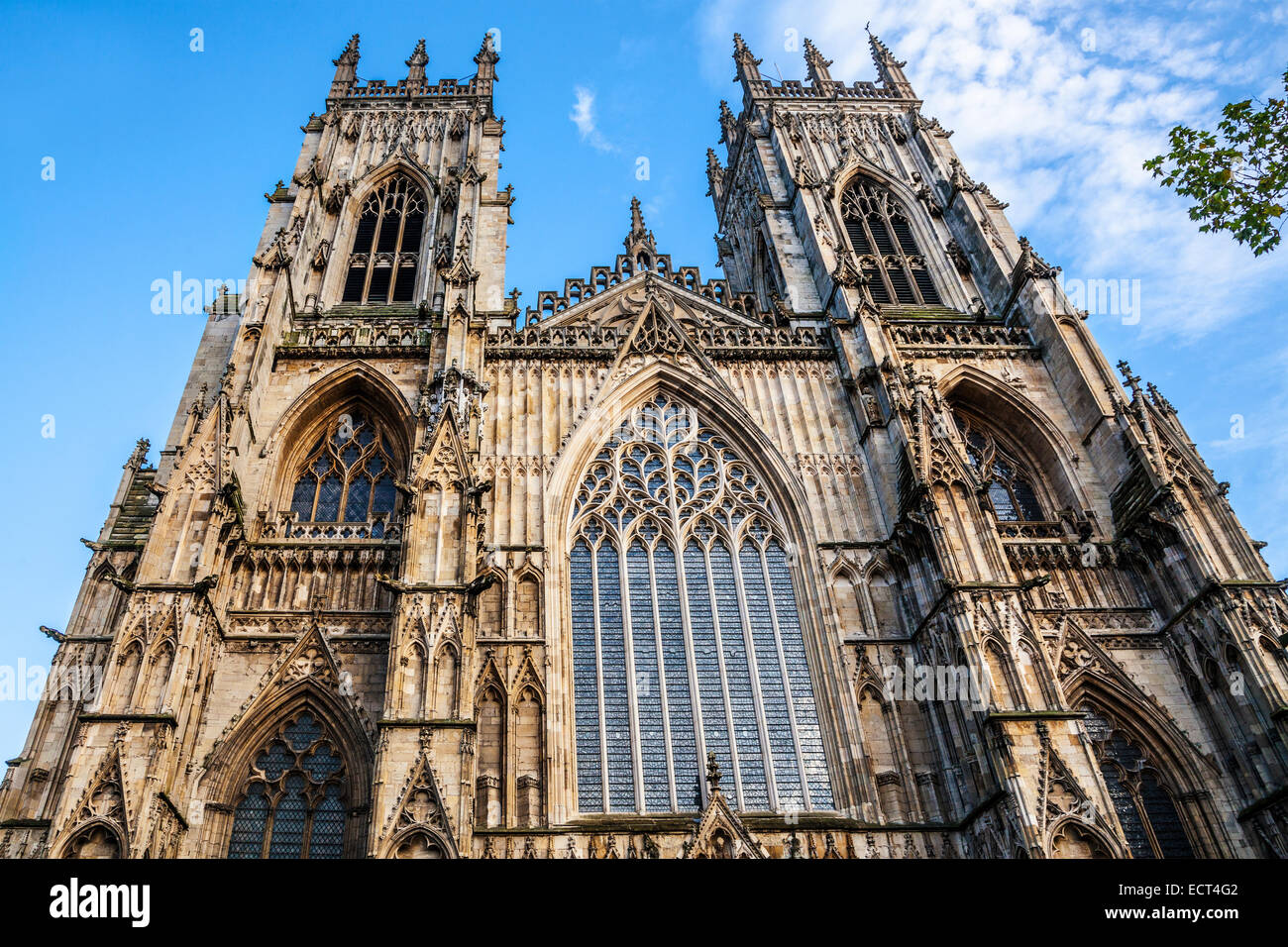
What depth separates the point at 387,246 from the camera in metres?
25.8

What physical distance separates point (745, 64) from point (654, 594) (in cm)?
2414

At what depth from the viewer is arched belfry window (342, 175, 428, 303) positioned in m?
24.4

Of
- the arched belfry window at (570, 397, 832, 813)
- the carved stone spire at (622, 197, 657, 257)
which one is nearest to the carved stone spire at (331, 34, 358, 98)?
the carved stone spire at (622, 197, 657, 257)

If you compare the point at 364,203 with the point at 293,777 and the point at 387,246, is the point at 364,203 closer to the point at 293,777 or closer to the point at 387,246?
the point at 387,246

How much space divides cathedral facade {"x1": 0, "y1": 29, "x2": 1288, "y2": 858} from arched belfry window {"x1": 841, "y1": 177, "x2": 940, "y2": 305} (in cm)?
147

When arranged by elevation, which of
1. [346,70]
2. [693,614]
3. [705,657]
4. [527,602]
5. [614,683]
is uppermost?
[346,70]

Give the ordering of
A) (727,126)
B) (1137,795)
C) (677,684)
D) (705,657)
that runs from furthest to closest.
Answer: (727,126), (705,657), (677,684), (1137,795)

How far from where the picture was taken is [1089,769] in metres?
13.2

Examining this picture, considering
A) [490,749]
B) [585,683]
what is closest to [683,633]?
[585,683]

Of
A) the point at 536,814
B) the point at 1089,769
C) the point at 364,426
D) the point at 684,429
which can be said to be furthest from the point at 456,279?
the point at 1089,769

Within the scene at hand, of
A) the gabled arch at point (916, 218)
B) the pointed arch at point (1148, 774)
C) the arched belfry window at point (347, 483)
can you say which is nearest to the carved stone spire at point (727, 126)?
the gabled arch at point (916, 218)
